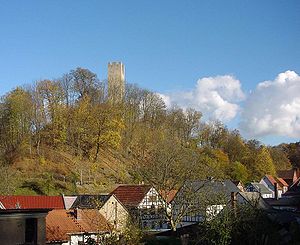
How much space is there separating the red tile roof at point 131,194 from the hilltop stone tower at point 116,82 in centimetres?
3041

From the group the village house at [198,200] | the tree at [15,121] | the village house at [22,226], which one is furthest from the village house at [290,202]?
the tree at [15,121]

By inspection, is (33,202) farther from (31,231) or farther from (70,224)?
(31,231)

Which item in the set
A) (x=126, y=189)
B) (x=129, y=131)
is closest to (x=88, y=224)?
(x=126, y=189)

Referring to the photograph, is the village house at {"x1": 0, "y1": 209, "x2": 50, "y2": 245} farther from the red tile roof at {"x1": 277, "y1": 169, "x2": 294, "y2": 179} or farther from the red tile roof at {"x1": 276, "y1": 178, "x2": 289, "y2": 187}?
the red tile roof at {"x1": 277, "y1": 169, "x2": 294, "y2": 179}

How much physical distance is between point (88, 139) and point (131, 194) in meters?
20.1

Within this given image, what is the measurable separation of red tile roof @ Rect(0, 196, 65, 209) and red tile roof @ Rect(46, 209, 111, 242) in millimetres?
8285

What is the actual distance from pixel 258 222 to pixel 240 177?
50856 mm

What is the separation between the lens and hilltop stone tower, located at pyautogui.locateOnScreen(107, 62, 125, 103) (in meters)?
80.8

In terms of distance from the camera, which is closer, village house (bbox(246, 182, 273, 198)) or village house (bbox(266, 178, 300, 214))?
village house (bbox(266, 178, 300, 214))

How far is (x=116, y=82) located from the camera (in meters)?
89.4

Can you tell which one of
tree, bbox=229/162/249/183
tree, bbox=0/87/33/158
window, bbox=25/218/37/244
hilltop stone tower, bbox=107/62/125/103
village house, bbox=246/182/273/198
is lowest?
window, bbox=25/218/37/244

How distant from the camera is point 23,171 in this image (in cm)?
5706

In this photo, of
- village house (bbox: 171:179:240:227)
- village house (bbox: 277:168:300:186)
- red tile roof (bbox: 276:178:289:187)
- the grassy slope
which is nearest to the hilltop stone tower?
the grassy slope

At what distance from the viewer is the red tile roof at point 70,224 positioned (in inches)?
1236
